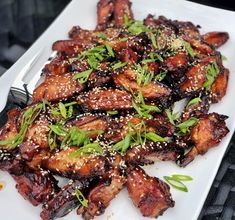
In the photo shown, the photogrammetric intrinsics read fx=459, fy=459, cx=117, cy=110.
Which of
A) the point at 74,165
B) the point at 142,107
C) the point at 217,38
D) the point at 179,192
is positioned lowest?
the point at 179,192

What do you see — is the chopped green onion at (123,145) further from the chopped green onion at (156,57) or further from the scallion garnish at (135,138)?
the chopped green onion at (156,57)

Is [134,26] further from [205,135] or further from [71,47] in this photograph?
[205,135]

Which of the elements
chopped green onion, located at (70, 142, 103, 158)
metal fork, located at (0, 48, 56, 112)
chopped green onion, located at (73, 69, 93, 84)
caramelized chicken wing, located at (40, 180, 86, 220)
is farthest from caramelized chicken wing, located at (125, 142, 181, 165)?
metal fork, located at (0, 48, 56, 112)

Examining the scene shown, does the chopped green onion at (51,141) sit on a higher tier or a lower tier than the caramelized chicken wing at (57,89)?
lower

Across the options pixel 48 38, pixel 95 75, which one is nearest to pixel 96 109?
pixel 95 75

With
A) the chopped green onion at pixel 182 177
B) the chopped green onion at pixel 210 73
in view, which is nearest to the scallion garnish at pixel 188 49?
the chopped green onion at pixel 210 73

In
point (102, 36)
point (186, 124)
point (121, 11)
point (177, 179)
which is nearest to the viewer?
point (177, 179)

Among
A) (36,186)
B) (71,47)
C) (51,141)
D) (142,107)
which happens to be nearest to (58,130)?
(51,141)
